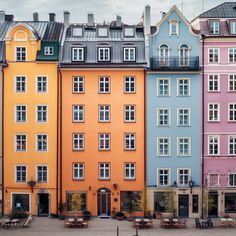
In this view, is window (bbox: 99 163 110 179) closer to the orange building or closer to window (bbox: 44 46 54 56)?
the orange building

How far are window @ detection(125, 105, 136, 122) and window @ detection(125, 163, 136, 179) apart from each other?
422 centimetres

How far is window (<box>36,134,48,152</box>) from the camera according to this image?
56.1 m

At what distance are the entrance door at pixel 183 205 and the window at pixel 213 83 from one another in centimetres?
1021

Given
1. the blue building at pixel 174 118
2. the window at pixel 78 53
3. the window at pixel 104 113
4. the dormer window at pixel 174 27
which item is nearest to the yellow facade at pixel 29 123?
the window at pixel 78 53

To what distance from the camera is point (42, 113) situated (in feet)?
184

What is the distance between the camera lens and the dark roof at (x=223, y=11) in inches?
2248

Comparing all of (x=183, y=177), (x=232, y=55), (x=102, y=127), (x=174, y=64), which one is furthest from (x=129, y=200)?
(x=232, y=55)

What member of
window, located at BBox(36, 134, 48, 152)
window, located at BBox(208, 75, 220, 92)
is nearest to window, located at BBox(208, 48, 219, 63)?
window, located at BBox(208, 75, 220, 92)

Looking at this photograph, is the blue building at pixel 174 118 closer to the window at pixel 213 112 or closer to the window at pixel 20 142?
the window at pixel 213 112

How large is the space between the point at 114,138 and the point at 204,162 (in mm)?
8705

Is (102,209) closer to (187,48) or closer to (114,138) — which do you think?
(114,138)

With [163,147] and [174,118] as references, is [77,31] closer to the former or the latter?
[174,118]

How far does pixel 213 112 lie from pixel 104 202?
13201mm

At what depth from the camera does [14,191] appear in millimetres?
56250
